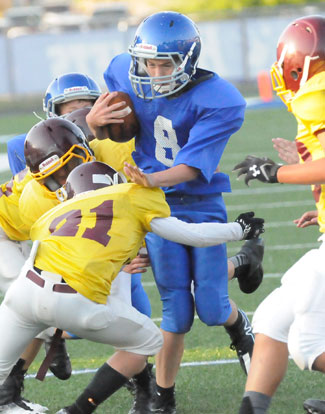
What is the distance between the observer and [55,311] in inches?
Result: 136

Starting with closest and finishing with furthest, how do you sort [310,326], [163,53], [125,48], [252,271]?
[310,326], [163,53], [252,271], [125,48]

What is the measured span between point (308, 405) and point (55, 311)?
3.68ft

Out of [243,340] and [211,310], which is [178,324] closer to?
[211,310]

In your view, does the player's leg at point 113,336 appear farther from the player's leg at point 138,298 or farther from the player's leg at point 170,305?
the player's leg at point 138,298

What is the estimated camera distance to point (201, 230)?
12.0 ft

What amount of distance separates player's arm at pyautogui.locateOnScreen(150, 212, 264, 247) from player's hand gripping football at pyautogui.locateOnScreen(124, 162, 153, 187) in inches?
5.9

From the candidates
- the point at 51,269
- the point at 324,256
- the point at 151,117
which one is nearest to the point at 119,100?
the point at 151,117

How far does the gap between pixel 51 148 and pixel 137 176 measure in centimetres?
44

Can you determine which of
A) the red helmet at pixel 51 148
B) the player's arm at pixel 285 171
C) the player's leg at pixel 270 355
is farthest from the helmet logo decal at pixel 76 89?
the player's leg at pixel 270 355

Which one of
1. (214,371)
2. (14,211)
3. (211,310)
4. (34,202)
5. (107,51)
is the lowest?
(107,51)

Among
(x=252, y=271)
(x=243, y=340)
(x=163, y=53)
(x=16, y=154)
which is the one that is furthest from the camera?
(x=252, y=271)

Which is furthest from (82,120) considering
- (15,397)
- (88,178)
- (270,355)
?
(270,355)

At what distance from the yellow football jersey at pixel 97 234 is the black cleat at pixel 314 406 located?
950 mm

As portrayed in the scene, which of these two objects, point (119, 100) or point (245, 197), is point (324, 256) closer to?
point (119, 100)
